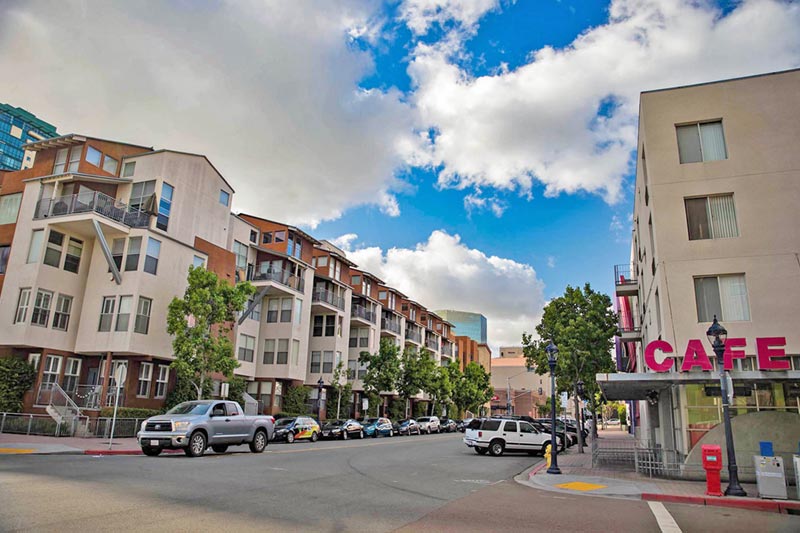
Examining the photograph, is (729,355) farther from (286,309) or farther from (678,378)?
(286,309)

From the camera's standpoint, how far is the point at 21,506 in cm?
853

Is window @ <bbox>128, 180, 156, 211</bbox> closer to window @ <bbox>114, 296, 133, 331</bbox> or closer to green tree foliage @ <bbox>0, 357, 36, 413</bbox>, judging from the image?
window @ <bbox>114, 296, 133, 331</bbox>

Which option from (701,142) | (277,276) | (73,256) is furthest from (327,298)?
(701,142)

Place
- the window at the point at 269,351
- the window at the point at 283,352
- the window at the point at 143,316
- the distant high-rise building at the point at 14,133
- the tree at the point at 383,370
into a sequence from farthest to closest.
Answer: the distant high-rise building at the point at 14,133, the tree at the point at 383,370, the window at the point at 269,351, the window at the point at 283,352, the window at the point at 143,316

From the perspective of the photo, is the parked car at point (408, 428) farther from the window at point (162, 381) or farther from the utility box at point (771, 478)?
the utility box at point (771, 478)

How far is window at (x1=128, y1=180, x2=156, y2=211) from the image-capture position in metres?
33.5

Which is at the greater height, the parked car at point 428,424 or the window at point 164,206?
the window at point 164,206

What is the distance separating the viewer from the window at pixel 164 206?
33.4 m

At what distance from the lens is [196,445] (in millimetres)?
18688

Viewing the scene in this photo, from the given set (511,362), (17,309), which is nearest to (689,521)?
(17,309)

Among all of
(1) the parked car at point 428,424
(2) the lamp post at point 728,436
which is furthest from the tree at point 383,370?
(2) the lamp post at point 728,436

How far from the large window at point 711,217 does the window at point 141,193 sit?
28.0m

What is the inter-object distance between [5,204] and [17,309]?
7604 millimetres

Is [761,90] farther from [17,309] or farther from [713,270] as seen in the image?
[17,309]
